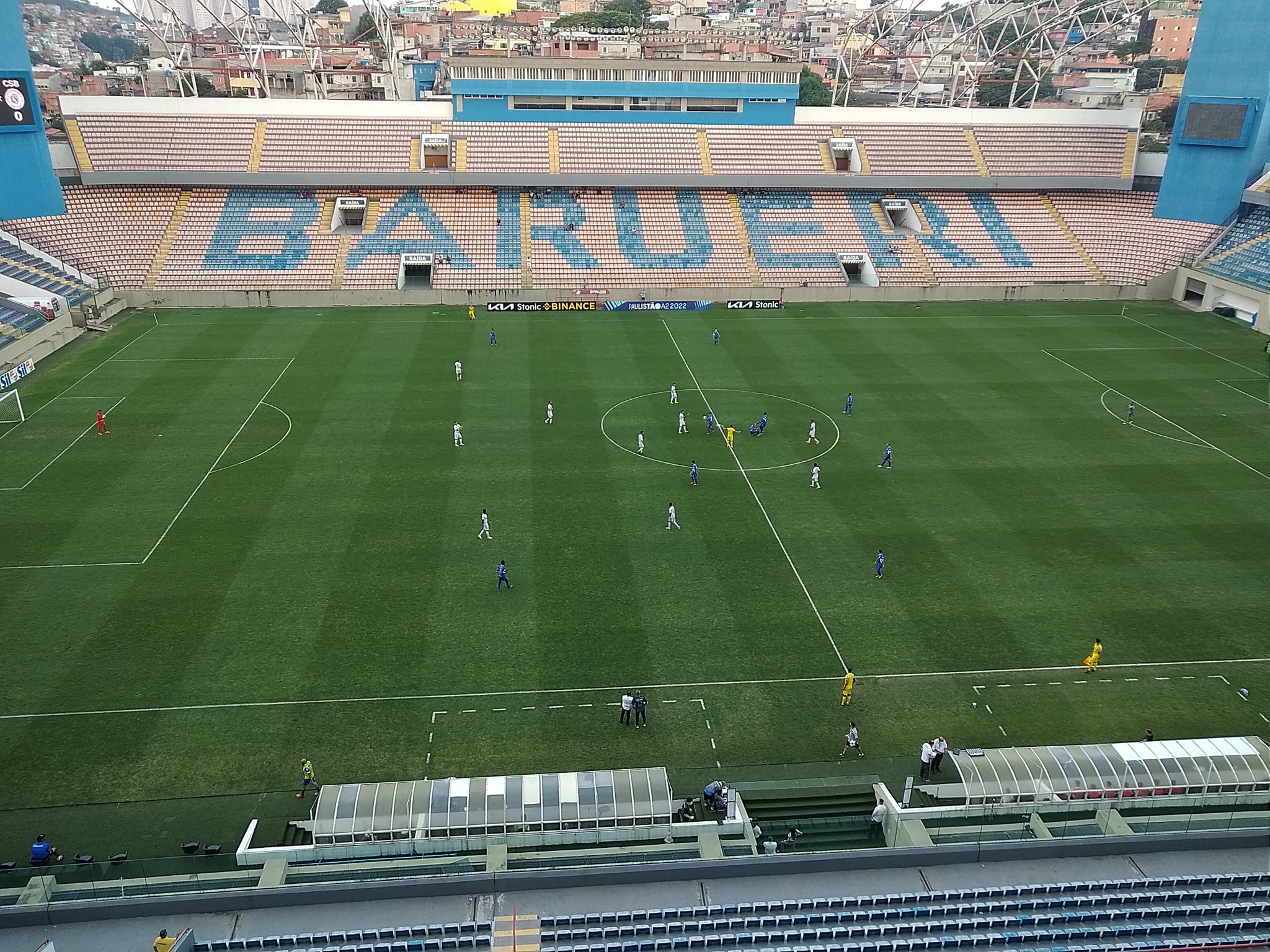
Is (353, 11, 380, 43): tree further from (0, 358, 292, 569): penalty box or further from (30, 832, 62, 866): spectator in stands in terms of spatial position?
(30, 832, 62, 866): spectator in stands

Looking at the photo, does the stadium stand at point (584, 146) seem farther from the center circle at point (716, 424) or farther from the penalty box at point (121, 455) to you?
the center circle at point (716, 424)

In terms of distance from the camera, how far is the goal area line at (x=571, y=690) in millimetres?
20281

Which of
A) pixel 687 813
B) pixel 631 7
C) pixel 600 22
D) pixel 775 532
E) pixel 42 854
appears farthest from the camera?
pixel 631 7

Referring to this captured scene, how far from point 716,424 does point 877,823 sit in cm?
2130

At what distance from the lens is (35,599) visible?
23969 millimetres

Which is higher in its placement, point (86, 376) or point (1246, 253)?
point (1246, 253)

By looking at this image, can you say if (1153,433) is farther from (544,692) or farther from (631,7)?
(631,7)

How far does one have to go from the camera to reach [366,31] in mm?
160750

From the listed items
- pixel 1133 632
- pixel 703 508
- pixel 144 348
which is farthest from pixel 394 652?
pixel 144 348

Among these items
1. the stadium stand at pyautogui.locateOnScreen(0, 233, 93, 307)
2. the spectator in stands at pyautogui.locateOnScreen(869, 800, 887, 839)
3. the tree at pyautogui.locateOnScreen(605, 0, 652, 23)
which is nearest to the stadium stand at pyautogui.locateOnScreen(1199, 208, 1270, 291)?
the spectator in stands at pyautogui.locateOnScreen(869, 800, 887, 839)

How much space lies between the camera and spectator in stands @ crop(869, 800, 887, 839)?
1648cm

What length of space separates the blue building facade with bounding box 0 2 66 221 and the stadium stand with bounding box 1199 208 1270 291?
220 ft

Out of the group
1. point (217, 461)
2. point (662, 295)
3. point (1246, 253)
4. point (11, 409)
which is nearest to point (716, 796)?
point (217, 461)

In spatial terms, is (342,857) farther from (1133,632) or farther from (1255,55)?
(1255,55)
